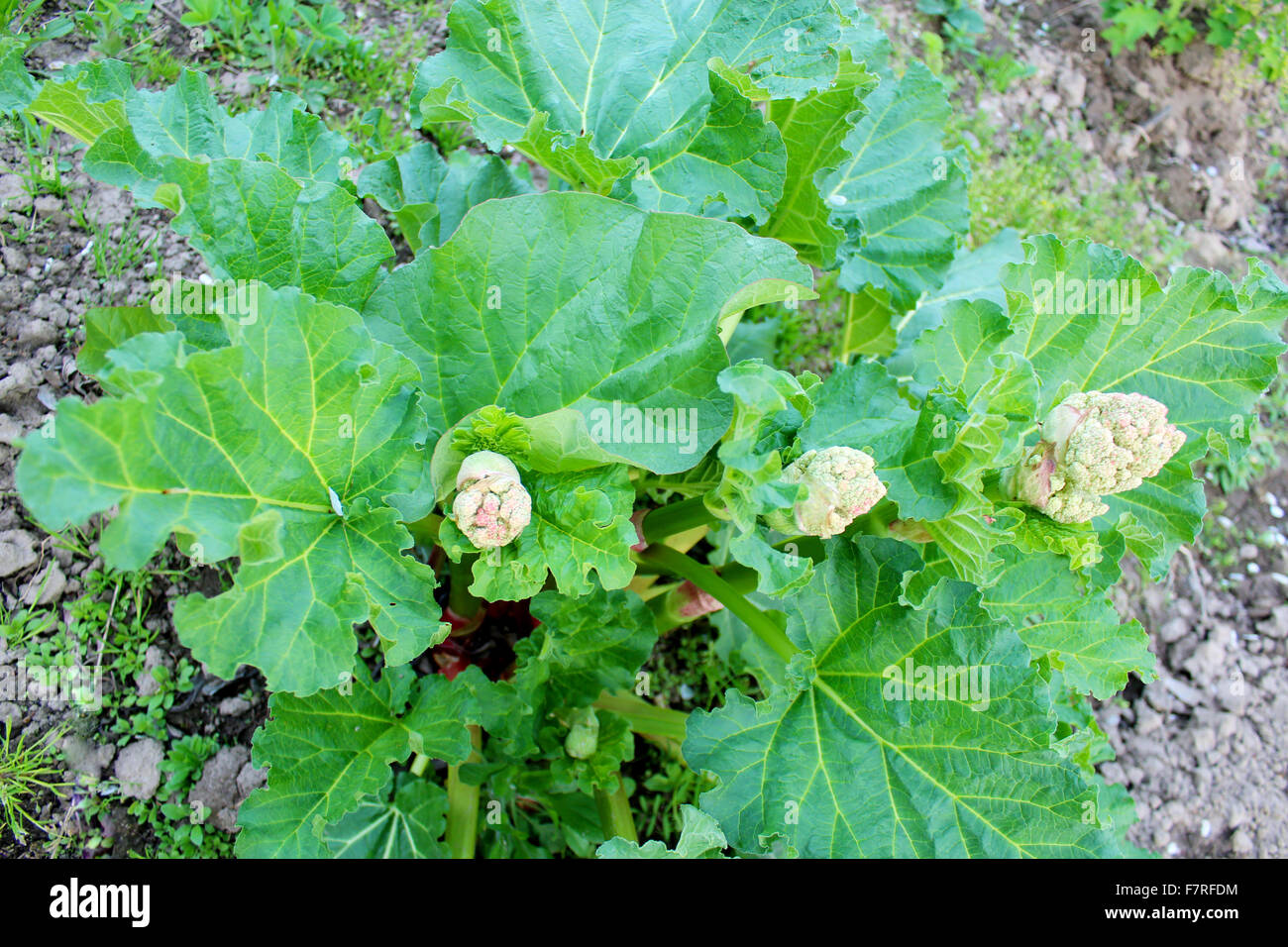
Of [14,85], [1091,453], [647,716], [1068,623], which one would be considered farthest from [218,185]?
[1068,623]

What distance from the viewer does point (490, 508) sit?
6.26 ft

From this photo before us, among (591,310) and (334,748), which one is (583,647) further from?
(591,310)

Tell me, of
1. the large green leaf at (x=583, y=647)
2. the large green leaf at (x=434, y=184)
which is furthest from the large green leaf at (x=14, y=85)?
the large green leaf at (x=583, y=647)

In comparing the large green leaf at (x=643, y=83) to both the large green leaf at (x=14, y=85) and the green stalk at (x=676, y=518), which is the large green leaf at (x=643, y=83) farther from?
the large green leaf at (x=14, y=85)

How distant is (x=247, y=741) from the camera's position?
2.74 m

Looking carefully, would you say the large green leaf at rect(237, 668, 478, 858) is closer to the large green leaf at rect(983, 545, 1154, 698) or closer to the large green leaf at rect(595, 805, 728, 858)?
the large green leaf at rect(595, 805, 728, 858)

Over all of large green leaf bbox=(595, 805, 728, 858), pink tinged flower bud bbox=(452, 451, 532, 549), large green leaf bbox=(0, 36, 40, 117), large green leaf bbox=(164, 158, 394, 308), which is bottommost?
large green leaf bbox=(595, 805, 728, 858)

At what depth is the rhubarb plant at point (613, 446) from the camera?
1.85 metres

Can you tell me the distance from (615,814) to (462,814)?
407 mm

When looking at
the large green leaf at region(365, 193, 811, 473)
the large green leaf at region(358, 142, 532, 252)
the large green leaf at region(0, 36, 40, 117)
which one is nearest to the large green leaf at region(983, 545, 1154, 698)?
the large green leaf at region(365, 193, 811, 473)

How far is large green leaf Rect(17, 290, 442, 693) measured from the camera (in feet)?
5.23

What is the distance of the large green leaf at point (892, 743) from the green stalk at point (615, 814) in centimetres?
54

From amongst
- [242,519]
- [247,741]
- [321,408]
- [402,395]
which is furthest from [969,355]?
[247,741]
